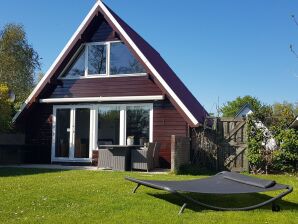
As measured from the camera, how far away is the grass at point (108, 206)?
6.08 m

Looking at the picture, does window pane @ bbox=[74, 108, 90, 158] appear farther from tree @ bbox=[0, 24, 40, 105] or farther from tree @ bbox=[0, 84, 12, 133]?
tree @ bbox=[0, 24, 40, 105]

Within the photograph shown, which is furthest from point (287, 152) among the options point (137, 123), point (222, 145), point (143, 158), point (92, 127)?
point (92, 127)

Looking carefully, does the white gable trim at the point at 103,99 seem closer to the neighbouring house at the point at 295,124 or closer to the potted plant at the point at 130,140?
the potted plant at the point at 130,140

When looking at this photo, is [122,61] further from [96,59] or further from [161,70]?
[161,70]

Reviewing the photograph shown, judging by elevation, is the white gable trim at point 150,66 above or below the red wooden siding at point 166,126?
above

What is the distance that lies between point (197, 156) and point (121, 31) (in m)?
5.00

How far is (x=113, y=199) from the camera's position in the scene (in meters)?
7.39

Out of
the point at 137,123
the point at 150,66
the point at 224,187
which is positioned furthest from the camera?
the point at 137,123

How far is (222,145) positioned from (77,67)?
Result: 20.3ft

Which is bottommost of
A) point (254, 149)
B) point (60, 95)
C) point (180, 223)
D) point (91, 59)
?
point (180, 223)

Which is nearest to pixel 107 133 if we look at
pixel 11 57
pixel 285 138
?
pixel 285 138

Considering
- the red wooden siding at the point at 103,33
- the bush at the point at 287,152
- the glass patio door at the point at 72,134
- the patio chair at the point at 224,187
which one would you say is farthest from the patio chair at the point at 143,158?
the patio chair at the point at 224,187

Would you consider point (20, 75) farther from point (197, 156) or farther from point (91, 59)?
point (197, 156)

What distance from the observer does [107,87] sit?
15289 mm
